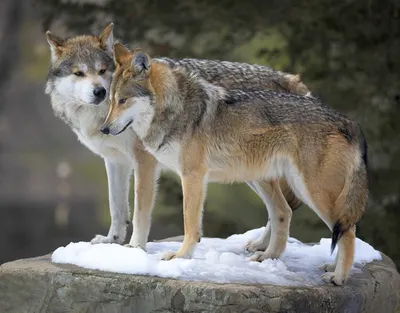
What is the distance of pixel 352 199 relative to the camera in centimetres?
543

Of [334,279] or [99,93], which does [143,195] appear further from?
[334,279]

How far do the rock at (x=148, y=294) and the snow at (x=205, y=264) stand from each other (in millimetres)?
100

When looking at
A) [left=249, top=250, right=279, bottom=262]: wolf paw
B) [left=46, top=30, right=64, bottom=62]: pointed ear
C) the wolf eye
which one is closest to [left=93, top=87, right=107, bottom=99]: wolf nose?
the wolf eye

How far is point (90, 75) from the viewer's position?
595cm

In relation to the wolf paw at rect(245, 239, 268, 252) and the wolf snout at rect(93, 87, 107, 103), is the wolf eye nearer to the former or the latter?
the wolf snout at rect(93, 87, 107, 103)

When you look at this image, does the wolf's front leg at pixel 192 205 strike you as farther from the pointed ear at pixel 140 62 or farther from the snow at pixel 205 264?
the pointed ear at pixel 140 62

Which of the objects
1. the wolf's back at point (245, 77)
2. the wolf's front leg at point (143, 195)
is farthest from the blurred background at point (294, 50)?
the wolf's front leg at point (143, 195)

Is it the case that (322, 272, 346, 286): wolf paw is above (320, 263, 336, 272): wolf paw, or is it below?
above

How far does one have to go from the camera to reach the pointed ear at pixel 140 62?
5.38m

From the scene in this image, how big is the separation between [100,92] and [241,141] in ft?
3.31

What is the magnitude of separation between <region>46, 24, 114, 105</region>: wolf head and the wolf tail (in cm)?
169

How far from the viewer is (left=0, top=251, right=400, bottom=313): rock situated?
16.6ft

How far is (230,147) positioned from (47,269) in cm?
136

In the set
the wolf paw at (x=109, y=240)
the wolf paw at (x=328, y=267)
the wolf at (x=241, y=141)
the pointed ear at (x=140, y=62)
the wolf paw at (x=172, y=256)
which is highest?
A: the pointed ear at (x=140, y=62)
